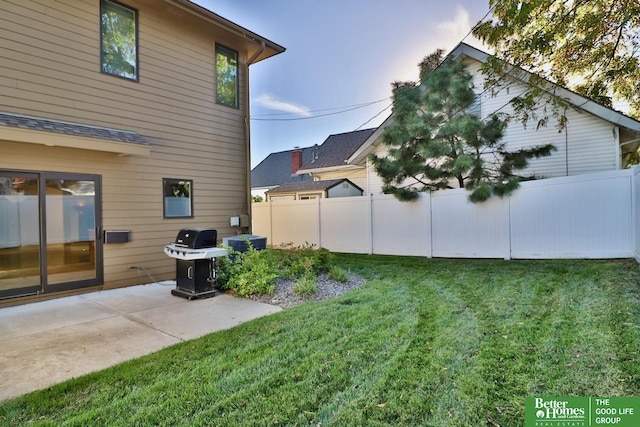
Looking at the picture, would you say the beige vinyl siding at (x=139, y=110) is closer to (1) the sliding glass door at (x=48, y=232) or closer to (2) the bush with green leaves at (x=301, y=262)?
(1) the sliding glass door at (x=48, y=232)

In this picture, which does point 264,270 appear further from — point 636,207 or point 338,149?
point 338,149

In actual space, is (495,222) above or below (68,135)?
below

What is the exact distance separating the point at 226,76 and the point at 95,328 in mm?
6171

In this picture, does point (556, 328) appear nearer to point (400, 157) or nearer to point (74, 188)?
point (400, 157)

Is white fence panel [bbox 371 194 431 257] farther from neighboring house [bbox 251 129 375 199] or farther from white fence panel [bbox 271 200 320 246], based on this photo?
neighboring house [bbox 251 129 375 199]

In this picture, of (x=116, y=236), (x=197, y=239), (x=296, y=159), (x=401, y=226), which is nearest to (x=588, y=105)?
(x=401, y=226)

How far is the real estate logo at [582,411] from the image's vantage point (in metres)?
2.16

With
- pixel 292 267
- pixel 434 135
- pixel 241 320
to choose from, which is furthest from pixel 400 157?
pixel 241 320

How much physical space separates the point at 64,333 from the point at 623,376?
535cm

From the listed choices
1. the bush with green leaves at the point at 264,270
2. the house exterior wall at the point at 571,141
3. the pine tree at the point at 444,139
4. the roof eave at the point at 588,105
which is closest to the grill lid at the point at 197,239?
the bush with green leaves at the point at 264,270

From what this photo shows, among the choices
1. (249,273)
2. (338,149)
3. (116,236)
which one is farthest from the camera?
(338,149)

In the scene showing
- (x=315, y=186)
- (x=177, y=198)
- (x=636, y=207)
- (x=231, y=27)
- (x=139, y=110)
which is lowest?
(x=636, y=207)

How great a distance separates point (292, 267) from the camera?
248 inches

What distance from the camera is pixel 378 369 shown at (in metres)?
2.77
